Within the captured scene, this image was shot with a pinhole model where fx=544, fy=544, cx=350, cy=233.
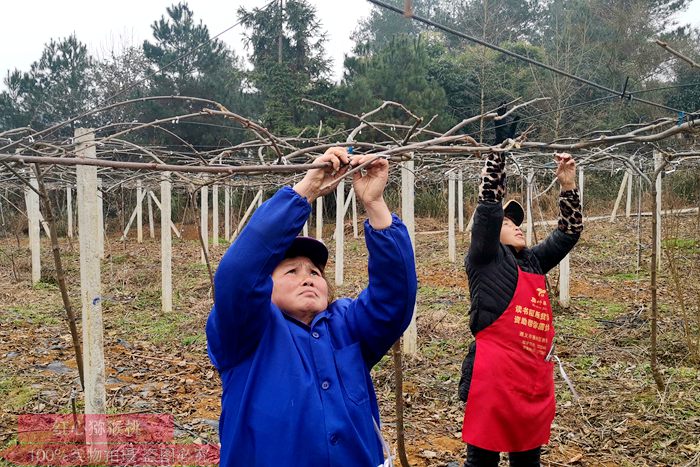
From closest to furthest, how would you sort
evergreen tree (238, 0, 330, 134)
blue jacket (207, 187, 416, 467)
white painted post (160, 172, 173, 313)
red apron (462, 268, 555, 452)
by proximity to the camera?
blue jacket (207, 187, 416, 467) → red apron (462, 268, 555, 452) → white painted post (160, 172, 173, 313) → evergreen tree (238, 0, 330, 134)

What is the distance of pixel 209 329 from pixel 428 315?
5.87 metres

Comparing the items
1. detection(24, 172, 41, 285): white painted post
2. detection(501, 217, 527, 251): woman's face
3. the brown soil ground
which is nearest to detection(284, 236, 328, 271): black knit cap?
detection(501, 217, 527, 251): woman's face

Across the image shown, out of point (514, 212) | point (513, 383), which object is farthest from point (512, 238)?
point (513, 383)

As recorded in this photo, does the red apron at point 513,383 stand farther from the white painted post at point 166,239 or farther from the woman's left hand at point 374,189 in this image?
the white painted post at point 166,239

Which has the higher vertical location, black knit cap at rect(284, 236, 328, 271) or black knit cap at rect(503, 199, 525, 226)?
black knit cap at rect(503, 199, 525, 226)

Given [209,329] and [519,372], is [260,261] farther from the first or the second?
[519,372]

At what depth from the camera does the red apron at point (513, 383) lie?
7.98 feet

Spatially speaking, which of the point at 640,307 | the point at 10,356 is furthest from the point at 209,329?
the point at 640,307

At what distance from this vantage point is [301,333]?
164cm

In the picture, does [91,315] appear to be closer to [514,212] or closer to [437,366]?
[514,212]

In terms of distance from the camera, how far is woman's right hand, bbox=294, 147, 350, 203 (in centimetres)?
149

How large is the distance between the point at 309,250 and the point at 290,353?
0.35m

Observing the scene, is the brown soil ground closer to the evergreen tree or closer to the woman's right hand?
the woman's right hand

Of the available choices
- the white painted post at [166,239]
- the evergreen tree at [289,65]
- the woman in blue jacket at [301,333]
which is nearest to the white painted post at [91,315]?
the woman in blue jacket at [301,333]
